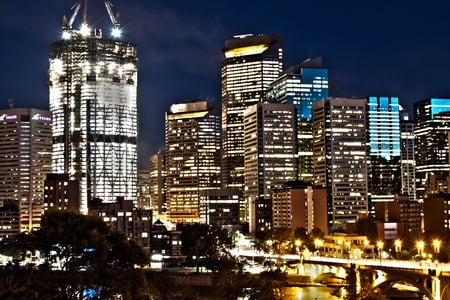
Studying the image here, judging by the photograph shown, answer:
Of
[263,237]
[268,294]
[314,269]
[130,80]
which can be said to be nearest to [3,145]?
[130,80]

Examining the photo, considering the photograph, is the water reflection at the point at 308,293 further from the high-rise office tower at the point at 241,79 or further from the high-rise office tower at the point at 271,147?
the high-rise office tower at the point at 241,79

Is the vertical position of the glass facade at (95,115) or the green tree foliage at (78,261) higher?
the glass facade at (95,115)

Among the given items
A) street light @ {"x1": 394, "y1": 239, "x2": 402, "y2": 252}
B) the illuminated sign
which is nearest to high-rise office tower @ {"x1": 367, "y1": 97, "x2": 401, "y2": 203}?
the illuminated sign

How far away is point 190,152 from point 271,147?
36.2 meters

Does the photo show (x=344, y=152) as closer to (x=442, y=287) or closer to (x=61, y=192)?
(x=61, y=192)

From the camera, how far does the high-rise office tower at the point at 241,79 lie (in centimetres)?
18138

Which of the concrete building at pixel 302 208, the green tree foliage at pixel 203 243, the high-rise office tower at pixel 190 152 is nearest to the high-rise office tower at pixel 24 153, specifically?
the high-rise office tower at pixel 190 152

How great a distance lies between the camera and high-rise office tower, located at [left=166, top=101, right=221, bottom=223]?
17491 centimetres

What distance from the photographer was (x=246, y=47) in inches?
7279

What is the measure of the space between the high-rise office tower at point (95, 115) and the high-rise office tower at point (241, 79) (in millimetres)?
35285

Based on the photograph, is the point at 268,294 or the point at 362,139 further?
the point at 362,139

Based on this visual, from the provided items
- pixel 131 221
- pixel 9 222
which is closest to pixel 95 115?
pixel 9 222

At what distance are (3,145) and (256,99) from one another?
226 ft

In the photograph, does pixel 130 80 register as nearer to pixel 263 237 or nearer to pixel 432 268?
pixel 263 237
